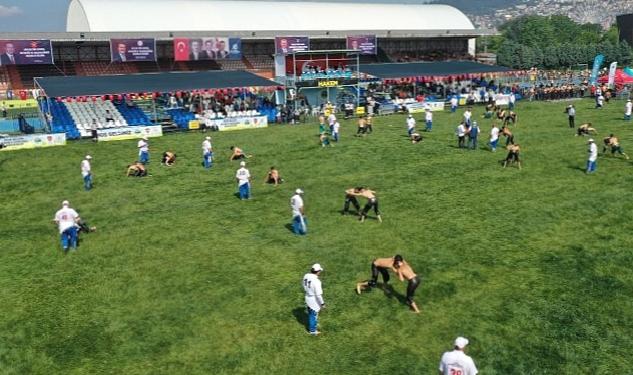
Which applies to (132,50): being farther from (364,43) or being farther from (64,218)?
(64,218)

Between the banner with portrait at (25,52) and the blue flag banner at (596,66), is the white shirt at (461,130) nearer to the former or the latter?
the blue flag banner at (596,66)

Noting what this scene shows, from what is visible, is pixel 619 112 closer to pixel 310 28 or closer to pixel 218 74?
pixel 218 74

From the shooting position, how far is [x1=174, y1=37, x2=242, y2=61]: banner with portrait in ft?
180

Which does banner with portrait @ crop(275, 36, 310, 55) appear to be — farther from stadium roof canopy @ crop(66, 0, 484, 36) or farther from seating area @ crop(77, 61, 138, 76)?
seating area @ crop(77, 61, 138, 76)

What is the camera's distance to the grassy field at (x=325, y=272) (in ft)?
37.3

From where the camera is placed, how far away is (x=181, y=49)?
54719mm

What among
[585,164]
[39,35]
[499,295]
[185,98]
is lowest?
[499,295]

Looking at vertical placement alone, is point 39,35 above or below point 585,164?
above

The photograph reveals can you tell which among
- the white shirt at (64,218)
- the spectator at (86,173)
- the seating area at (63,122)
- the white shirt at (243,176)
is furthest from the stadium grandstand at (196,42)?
the white shirt at (64,218)

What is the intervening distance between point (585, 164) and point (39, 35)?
161ft

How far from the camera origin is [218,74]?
47.6 meters

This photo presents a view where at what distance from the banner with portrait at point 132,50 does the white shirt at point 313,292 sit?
45.8 metres

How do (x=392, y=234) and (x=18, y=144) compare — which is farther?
(x=18, y=144)

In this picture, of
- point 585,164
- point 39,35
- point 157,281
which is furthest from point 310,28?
point 157,281
